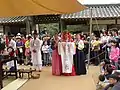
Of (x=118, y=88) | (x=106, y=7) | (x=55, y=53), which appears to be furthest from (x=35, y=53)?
(x=106, y=7)

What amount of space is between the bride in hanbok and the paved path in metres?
0.39

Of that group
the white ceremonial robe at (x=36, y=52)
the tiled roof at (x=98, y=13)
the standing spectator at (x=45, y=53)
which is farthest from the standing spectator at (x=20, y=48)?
the tiled roof at (x=98, y=13)

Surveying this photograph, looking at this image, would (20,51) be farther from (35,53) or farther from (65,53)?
(65,53)

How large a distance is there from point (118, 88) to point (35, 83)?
6164 millimetres

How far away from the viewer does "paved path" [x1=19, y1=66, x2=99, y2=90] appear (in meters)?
9.72

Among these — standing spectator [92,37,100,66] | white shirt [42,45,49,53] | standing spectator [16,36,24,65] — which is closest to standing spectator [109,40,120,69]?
standing spectator [92,37,100,66]

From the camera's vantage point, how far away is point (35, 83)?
10594 millimetres

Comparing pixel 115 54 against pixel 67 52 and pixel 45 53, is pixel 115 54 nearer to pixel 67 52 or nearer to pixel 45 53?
pixel 67 52

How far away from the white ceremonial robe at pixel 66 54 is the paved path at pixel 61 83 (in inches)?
16.5

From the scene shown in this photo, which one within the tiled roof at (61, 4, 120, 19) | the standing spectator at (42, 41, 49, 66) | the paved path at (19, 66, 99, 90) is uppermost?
the tiled roof at (61, 4, 120, 19)

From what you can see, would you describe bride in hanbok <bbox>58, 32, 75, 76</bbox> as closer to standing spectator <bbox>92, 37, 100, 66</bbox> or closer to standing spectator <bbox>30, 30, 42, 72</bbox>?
standing spectator <bbox>30, 30, 42, 72</bbox>

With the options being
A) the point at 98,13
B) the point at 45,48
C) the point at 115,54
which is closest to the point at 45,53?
the point at 45,48

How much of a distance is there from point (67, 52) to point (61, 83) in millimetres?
1915

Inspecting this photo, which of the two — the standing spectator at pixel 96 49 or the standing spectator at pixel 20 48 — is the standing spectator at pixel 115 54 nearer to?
the standing spectator at pixel 96 49
